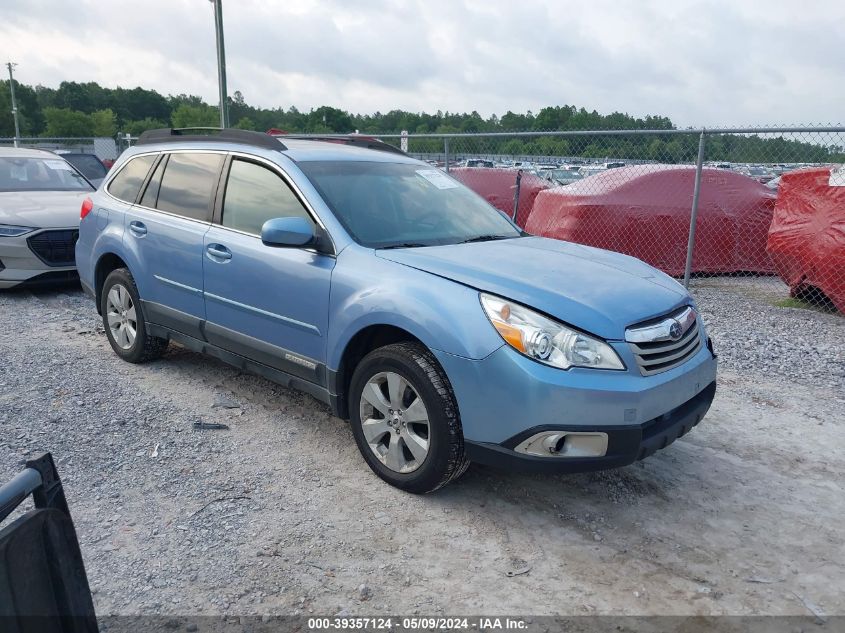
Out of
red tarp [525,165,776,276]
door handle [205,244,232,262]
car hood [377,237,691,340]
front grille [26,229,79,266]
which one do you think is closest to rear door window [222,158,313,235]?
door handle [205,244,232,262]

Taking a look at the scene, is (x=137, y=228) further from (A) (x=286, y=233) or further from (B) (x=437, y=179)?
(B) (x=437, y=179)

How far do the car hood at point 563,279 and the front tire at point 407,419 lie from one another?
1.53 ft

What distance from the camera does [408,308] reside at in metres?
3.35

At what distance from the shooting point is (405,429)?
3443mm

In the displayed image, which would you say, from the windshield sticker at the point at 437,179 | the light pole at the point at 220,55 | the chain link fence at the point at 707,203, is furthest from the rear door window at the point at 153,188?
the light pole at the point at 220,55

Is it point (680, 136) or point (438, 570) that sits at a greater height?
point (680, 136)

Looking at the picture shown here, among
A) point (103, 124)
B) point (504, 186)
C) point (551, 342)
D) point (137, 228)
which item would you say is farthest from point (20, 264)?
point (103, 124)

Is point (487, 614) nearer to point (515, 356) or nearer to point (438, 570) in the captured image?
point (438, 570)

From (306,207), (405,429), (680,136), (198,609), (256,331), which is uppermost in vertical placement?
(680,136)

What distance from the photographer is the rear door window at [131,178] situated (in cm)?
542

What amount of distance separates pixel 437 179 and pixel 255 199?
122 centimetres

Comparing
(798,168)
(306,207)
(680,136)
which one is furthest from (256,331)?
(798,168)

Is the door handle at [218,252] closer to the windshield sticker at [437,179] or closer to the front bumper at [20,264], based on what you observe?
the windshield sticker at [437,179]

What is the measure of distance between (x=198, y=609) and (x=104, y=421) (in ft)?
7.04
